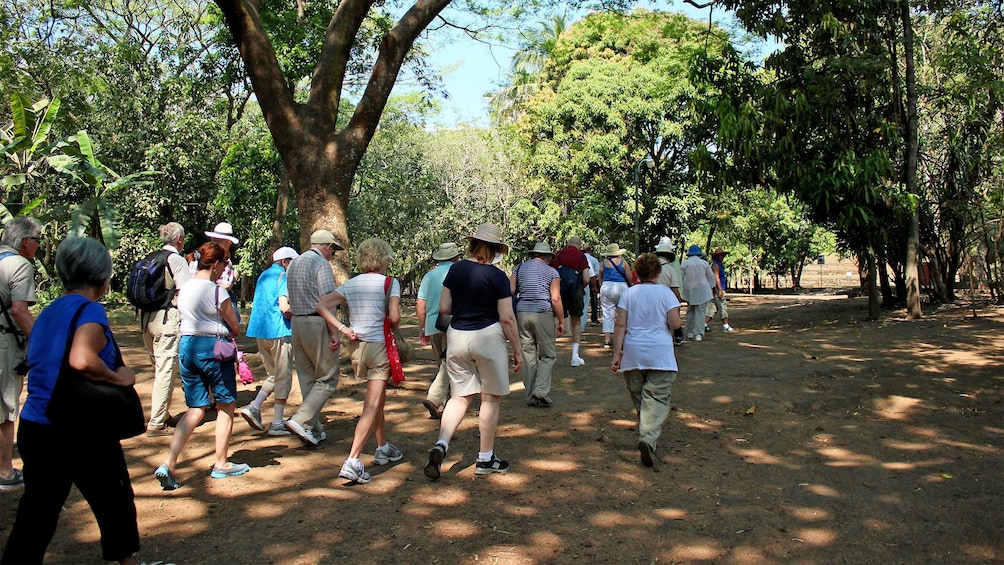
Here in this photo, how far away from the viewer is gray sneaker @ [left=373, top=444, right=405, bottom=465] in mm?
6227

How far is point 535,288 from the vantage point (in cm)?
841

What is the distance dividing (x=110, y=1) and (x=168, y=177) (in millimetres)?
4855

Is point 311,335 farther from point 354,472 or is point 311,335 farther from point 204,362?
point 354,472

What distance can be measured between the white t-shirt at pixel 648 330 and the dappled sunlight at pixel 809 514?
4.70 feet

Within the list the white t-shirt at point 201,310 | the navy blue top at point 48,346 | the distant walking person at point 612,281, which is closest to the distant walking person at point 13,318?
the white t-shirt at point 201,310

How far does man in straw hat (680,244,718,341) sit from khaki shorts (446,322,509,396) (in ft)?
27.5

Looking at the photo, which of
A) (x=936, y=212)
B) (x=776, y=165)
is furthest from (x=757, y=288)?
(x=776, y=165)

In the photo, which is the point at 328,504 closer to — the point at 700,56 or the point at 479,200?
the point at 700,56

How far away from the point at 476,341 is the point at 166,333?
3.10 m

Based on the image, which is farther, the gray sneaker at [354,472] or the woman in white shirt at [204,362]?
the gray sneaker at [354,472]

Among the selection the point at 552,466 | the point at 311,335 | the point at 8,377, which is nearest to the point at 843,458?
the point at 552,466

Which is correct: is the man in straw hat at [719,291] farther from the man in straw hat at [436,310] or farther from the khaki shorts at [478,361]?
the khaki shorts at [478,361]

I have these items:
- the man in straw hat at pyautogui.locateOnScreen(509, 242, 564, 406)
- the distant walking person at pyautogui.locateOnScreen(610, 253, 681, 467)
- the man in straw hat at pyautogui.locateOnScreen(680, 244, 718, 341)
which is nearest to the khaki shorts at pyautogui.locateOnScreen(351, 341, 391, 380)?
the distant walking person at pyautogui.locateOnScreen(610, 253, 681, 467)

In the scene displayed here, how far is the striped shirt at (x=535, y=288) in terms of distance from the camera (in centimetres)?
840
